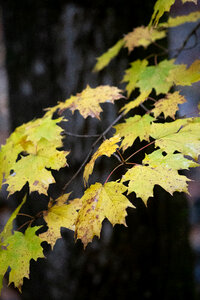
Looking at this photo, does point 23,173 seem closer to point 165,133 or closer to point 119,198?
point 119,198

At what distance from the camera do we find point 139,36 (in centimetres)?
126

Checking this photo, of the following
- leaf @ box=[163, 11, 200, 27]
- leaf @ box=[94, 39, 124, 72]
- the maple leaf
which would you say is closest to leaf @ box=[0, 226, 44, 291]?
the maple leaf

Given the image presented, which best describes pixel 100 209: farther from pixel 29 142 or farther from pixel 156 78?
pixel 156 78

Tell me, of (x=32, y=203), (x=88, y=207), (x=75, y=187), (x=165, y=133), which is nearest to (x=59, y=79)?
(x=75, y=187)

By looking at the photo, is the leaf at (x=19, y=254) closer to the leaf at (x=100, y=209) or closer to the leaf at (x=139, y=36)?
the leaf at (x=100, y=209)

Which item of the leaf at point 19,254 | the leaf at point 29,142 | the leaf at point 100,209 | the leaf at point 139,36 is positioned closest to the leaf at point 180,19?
the leaf at point 139,36

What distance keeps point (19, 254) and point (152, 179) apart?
0.50m

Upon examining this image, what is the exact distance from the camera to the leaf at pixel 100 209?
2.23 feet

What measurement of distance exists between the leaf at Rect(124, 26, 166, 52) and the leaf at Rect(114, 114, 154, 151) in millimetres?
462

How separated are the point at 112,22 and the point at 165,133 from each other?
0.91m

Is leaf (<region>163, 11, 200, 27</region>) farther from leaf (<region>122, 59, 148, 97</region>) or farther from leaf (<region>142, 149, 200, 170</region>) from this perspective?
leaf (<region>142, 149, 200, 170</region>)

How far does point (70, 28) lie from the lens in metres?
1.46

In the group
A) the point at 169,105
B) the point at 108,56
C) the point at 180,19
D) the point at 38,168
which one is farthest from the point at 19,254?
the point at 180,19

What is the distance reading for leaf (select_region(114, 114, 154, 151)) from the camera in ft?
3.00
